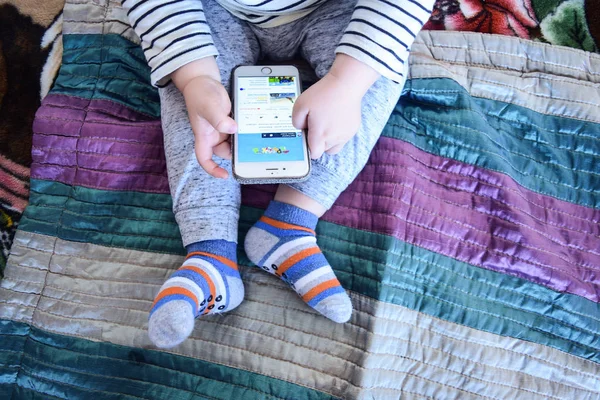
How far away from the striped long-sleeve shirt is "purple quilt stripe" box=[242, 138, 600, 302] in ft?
0.49

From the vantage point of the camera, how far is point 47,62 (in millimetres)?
859

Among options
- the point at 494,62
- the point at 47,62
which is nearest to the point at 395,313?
the point at 494,62

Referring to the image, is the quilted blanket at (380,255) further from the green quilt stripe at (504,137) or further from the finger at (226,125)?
the finger at (226,125)

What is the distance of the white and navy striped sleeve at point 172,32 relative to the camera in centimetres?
58

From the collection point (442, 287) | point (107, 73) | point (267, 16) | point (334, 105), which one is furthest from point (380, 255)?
point (107, 73)

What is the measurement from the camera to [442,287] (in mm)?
604

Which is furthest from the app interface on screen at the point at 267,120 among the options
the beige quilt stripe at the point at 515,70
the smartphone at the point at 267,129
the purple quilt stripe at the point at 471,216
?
the beige quilt stripe at the point at 515,70

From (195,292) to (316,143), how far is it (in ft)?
0.76

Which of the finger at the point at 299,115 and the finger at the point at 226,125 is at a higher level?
the finger at the point at 299,115

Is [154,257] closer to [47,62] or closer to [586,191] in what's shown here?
[47,62]

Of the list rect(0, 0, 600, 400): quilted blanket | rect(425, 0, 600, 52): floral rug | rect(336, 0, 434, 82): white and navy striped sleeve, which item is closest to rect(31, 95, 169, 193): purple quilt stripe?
rect(0, 0, 600, 400): quilted blanket

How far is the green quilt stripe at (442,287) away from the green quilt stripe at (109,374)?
0.14m

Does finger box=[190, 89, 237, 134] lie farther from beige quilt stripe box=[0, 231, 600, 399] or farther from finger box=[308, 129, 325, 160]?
beige quilt stripe box=[0, 231, 600, 399]

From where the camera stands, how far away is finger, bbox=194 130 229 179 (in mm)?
565
